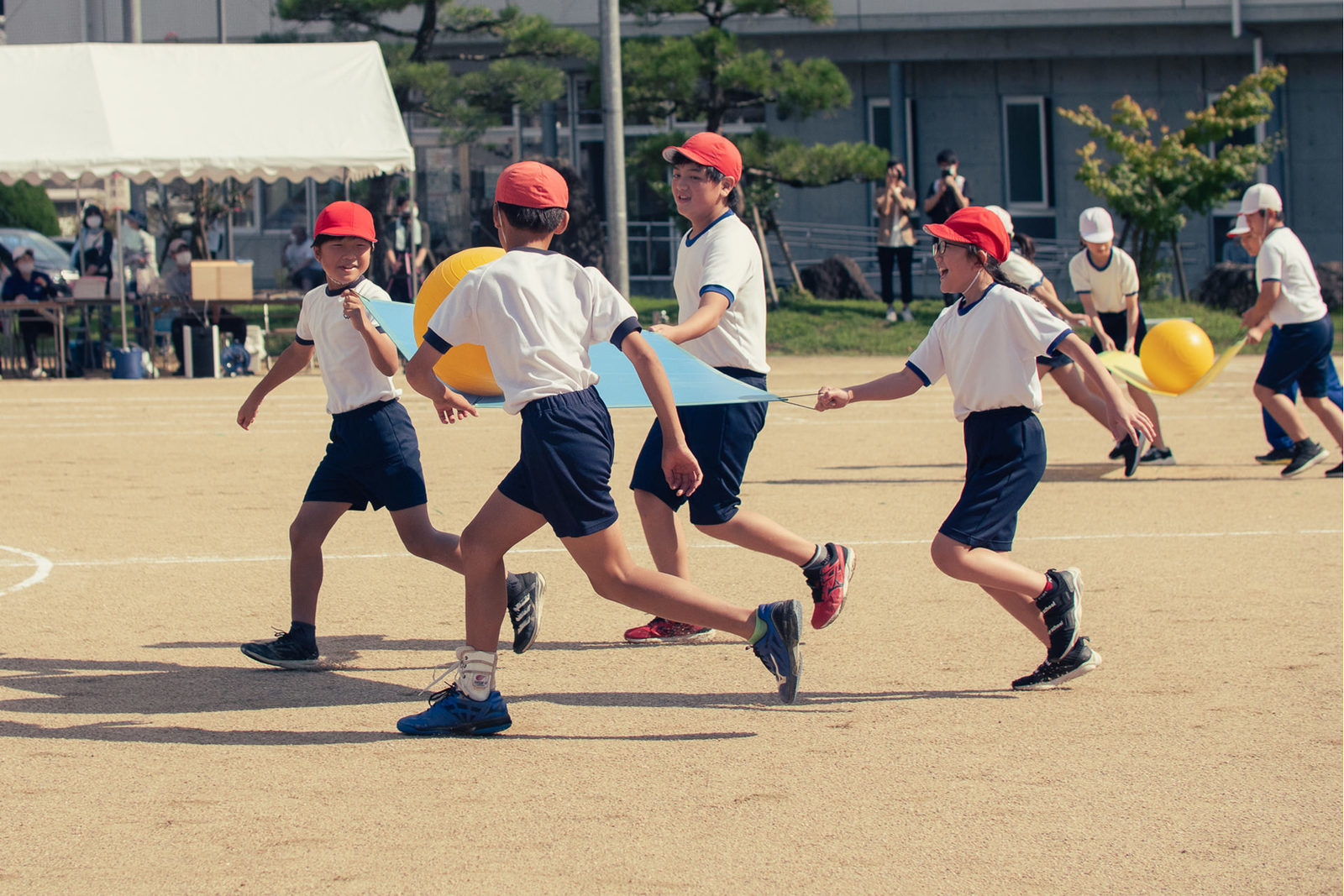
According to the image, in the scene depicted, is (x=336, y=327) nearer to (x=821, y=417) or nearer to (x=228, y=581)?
(x=228, y=581)

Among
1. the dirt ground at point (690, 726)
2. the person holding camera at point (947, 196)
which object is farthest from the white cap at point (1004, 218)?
the person holding camera at point (947, 196)

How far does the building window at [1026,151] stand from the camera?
104ft

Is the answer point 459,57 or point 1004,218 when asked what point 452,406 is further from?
point 459,57

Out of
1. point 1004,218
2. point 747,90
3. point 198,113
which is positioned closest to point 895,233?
point 747,90

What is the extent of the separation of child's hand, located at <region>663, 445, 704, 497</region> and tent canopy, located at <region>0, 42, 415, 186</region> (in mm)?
16028

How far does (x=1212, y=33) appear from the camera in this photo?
100 feet

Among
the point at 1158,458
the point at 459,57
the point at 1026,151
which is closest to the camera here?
the point at 1158,458

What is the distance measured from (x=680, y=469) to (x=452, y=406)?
1.01 m

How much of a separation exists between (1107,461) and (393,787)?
8776 millimetres

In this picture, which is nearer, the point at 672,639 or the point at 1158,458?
the point at 672,639

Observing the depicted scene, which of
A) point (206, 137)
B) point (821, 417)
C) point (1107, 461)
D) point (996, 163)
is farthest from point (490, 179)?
point (1107, 461)

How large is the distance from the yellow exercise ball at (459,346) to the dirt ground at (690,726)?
115 cm

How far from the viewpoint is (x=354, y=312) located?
5.75 m

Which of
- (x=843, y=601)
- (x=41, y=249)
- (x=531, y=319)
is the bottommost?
(x=843, y=601)
